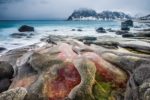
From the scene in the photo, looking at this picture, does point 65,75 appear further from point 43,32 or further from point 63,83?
point 43,32

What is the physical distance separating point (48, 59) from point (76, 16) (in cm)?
16983

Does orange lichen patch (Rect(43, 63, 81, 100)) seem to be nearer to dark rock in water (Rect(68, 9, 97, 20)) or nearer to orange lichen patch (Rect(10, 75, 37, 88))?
orange lichen patch (Rect(10, 75, 37, 88))

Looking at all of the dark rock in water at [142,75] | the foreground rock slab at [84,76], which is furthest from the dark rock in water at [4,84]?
the dark rock in water at [142,75]

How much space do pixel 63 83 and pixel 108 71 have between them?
1.88 m

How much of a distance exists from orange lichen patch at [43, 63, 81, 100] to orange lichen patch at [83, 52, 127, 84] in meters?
0.98

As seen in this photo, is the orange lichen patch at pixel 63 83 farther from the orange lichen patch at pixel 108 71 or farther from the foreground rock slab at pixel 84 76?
the orange lichen patch at pixel 108 71

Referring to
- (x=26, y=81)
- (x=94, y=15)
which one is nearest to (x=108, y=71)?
(x=26, y=81)

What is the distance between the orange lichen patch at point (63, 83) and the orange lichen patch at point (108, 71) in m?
0.98

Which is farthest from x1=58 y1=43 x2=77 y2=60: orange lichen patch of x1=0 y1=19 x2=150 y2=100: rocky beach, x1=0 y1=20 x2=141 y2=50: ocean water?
x1=0 y1=20 x2=141 y2=50: ocean water

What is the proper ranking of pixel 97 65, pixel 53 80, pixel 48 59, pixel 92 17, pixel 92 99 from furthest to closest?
pixel 92 17, pixel 48 59, pixel 97 65, pixel 53 80, pixel 92 99

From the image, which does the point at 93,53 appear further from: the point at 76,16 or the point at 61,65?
A: the point at 76,16

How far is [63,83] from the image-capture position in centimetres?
1078

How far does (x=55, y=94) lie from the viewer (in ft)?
33.4

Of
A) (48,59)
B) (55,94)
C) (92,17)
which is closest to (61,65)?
(48,59)
